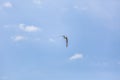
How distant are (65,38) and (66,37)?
3.22 feet

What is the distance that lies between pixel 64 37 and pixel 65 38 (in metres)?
0.62

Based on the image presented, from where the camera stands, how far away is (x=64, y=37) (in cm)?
7744

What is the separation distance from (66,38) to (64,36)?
4.73 feet

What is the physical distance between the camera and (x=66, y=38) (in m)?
78.4

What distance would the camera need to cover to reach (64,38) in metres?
76.9

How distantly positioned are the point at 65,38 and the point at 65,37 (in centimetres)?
108

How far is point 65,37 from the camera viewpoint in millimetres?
76312

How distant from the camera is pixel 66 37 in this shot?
7806 cm

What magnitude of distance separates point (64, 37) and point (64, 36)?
5.74 feet

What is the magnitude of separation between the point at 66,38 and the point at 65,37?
2161mm

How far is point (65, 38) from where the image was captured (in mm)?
77312
